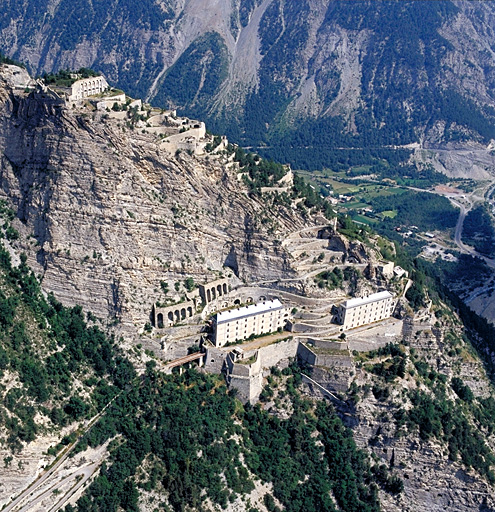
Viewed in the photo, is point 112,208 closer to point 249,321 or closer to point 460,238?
point 249,321

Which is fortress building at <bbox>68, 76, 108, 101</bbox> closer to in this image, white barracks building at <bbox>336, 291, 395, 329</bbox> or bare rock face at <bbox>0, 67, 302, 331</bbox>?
bare rock face at <bbox>0, 67, 302, 331</bbox>

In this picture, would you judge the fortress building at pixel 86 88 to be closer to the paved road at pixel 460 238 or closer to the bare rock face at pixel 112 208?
the bare rock face at pixel 112 208

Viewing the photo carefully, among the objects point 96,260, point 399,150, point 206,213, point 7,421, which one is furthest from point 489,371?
point 399,150

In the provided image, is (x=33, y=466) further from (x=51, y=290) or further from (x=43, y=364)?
(x=51, y=290)

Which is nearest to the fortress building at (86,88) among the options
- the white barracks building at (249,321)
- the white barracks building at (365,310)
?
the white barracks building at (249,321)

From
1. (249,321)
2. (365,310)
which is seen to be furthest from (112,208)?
(365,310)

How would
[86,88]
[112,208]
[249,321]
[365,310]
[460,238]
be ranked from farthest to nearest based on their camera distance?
[460,238]
[86,88]
[365,310]
[249,321]
[112,208]

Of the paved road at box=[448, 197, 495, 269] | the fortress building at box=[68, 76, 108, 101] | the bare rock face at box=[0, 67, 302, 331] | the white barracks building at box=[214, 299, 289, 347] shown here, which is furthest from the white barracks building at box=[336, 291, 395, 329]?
the paved road at box=[448, 197, 495, 269]
